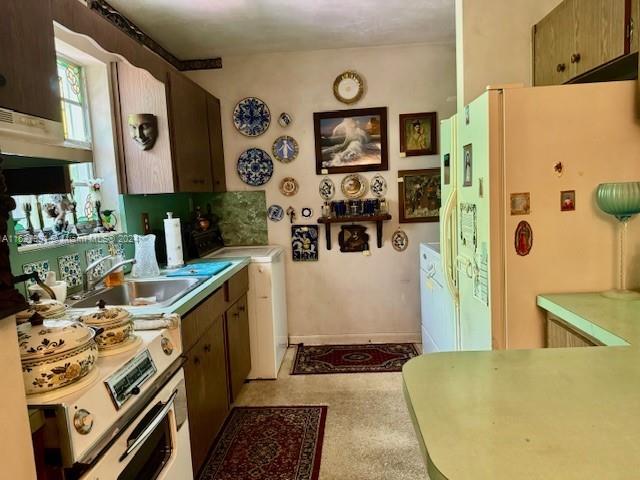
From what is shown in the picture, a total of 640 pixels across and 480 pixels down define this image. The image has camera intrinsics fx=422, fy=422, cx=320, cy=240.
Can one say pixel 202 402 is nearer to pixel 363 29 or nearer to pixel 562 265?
pixel 562 265

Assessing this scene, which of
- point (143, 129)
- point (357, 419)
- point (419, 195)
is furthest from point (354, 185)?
point (357, 419)

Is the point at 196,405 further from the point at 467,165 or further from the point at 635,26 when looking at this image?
the point at 635,26

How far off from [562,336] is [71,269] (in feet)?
7.21

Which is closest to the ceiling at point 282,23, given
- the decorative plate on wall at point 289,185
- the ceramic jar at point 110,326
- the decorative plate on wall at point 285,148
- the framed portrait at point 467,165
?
the decorative plate on wall at point 285,148

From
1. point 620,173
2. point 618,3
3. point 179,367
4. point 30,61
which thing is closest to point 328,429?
point 179,367

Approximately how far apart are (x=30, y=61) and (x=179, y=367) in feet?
3.69

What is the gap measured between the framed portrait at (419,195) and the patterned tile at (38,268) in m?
2.58

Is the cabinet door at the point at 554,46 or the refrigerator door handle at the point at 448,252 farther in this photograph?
the refrigerator door handle at the point at 448,252

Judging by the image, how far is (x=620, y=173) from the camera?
167cm

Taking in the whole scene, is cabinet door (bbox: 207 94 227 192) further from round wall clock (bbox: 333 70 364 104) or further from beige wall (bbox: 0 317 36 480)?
beige wall (bbox: 0 317 36 480)

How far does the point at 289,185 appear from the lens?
3.62 metres

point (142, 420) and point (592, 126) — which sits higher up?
point (592, 126)

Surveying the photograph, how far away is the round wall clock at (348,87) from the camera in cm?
349

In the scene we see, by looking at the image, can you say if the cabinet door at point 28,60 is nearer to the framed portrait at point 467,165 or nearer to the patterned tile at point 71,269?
the patterned tile at point 71,269
